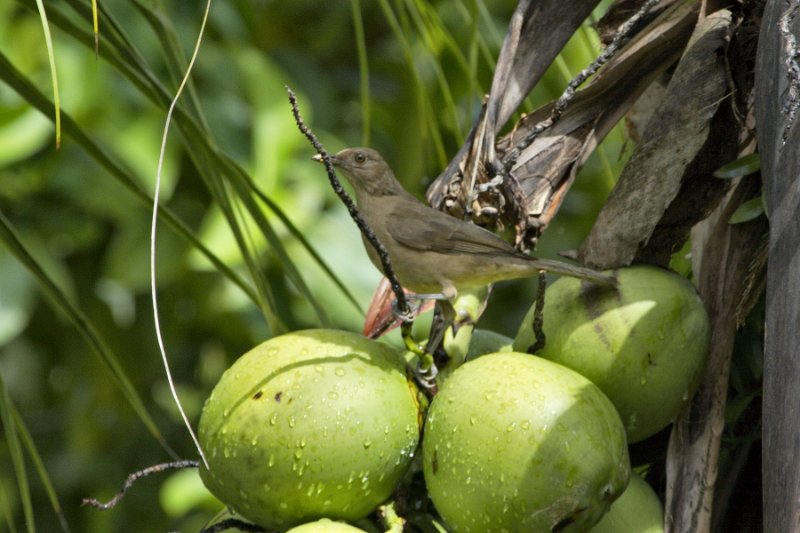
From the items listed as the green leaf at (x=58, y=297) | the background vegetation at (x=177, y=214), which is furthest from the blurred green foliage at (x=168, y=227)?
the green leaf at (x=58, y=297)

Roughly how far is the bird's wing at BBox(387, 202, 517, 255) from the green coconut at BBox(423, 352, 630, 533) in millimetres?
372

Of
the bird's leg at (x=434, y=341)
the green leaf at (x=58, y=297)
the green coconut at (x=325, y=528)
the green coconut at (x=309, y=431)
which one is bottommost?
the green coconut at (x=325, y=528)

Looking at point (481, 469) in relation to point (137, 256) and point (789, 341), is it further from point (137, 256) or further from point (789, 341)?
point (137, 256)

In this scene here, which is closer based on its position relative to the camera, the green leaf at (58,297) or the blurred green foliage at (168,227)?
the green leaf at (58,297)

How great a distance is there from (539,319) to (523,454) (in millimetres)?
198

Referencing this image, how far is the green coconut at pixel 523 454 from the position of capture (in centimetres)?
117

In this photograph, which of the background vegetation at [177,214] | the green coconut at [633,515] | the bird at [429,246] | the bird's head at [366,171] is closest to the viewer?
the green coconut at [633,515]

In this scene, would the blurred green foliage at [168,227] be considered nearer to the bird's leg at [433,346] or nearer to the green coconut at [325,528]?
the bird's leg at [433,346]

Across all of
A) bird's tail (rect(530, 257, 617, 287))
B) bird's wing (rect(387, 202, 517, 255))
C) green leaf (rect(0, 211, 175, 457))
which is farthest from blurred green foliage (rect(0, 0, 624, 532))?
green leaf (rect(0, 211, 175, 457))

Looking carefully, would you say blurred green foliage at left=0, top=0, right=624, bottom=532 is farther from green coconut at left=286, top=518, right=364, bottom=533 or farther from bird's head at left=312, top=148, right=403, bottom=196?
green coconut at left=286, top=518, right=364, bottom=533

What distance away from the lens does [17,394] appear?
406 cm

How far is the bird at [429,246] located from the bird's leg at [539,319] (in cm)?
6

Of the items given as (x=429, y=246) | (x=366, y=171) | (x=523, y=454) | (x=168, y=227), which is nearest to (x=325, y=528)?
(x=523, y=454)

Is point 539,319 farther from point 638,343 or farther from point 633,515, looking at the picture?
point 633,515
